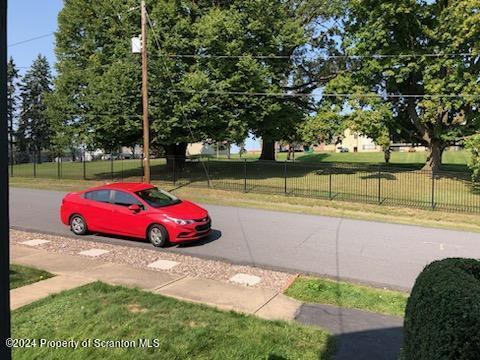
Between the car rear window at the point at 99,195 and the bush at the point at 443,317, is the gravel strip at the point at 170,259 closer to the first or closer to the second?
the car rear window at the point at 99,195

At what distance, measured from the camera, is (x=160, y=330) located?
18.7 feet

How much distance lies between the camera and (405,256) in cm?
1116

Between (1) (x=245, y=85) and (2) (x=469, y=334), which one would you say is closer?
(2) (x=469, y=334)

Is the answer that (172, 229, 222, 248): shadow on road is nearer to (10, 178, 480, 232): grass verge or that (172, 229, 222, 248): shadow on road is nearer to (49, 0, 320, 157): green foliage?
(10, 178, 480, 232): grass verge

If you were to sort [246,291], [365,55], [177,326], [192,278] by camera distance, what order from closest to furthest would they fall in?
[177,326] → [246,291] → [192,278] → [365,55]

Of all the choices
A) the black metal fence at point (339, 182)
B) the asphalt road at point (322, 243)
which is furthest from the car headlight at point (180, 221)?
the black metal fence at point (339, 182)

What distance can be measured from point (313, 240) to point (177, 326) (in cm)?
753

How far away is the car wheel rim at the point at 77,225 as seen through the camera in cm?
1287

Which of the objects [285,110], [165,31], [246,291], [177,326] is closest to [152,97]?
[165,31]

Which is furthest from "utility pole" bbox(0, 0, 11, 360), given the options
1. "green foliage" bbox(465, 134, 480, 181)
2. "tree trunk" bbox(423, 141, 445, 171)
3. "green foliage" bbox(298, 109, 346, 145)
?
"tree trunk" bbox(423, 141, 445, 171)

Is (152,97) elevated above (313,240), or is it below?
above

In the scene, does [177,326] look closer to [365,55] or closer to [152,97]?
[152,97]

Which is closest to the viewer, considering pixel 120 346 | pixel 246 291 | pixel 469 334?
pixel 469 334

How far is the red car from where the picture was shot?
11.5 meters
